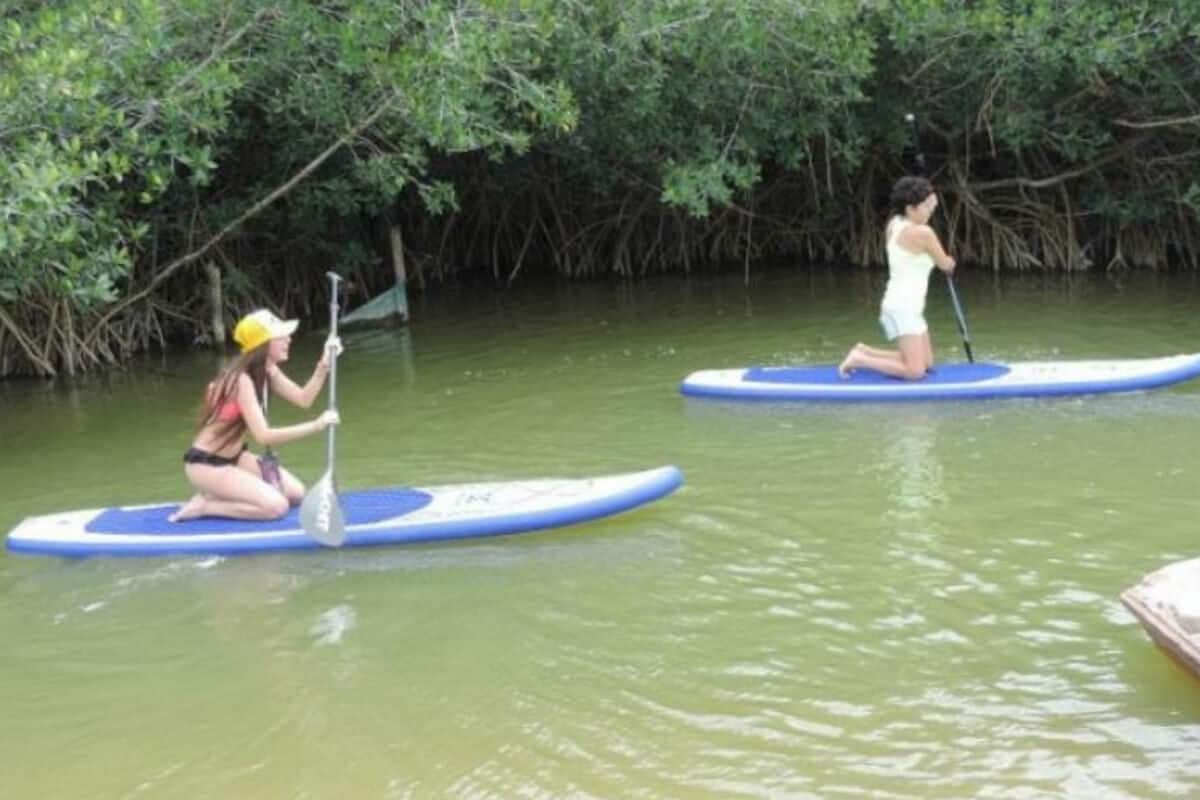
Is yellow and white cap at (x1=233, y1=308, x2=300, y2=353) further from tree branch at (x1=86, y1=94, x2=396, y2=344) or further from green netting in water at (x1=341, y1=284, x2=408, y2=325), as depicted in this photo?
green netting in water at (x1=341, y1=284, x2=408, y2=325)

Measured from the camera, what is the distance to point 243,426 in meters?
5.96

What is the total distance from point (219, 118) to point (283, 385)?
12.3ft

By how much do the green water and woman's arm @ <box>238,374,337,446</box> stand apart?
0.48 metres

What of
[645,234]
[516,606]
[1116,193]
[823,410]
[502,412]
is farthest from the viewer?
[645,234]

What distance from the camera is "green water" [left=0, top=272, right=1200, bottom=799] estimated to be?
153 inches

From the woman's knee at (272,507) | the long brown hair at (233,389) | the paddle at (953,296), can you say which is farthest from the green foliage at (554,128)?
the woman's knee at (272,507)

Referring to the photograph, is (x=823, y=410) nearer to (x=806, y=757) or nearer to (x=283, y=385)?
(x=283, y=385)

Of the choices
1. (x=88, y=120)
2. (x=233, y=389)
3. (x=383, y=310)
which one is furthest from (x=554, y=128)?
(x=233, y=389)

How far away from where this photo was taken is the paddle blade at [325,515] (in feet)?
18.3

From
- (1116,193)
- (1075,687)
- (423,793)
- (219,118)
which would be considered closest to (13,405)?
(219,118)

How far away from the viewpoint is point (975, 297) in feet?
41.4

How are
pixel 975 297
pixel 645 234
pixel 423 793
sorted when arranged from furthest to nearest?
pixel 645 234 → pixel 975 297 → pixel 423 793

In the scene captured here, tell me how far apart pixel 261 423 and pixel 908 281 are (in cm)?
403

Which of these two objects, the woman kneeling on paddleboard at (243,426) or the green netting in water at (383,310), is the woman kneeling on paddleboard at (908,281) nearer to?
the woman kneeling on paddleboard at (243,426)
